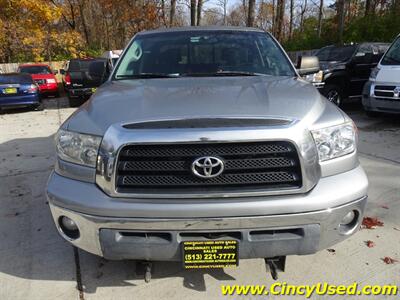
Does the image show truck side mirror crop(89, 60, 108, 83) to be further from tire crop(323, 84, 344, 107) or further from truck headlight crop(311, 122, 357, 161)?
tire crop(323, 84, 344, 107)

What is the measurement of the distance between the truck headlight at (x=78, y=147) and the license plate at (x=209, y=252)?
31.1 inches

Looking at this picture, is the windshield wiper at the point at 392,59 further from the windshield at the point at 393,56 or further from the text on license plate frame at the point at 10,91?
the text on license plate frame at the point at 10,91

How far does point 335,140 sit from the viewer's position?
2.46 meters

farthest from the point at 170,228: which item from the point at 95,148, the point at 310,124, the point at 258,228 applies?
the point at 310,124

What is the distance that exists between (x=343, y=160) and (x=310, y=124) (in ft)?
1.13

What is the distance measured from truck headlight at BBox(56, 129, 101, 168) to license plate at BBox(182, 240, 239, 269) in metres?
0.79

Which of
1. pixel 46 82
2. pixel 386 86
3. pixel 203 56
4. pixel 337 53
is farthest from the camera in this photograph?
pixel 46 82

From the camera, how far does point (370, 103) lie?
815 centimetres

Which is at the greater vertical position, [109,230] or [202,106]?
[202,106]

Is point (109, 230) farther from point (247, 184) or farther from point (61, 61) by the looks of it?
point (61, 61)

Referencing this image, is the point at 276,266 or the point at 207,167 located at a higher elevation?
the point at 207,167

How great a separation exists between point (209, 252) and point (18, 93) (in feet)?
37.7

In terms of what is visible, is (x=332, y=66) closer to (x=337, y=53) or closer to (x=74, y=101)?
(x=337, y=53)

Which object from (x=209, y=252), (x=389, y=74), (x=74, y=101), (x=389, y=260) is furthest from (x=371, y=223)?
(x=74, y=101)
